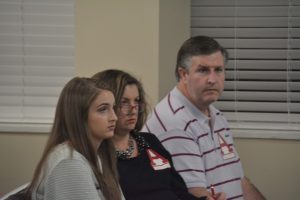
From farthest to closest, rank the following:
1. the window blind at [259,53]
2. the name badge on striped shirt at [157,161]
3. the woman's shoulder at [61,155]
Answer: the window blind at [259,53], the name badge on striped shirt at [157,161], the woman's shoulder at [61,155]

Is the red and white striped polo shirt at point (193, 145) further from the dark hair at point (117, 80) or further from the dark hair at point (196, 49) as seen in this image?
the dark hair at point (117, 80)

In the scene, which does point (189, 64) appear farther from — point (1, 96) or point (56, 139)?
point (1, 96)

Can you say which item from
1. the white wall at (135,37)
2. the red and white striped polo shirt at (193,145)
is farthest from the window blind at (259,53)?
the red and white striped polo shirt at (193,145)

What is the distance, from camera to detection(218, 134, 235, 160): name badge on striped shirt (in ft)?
8.03

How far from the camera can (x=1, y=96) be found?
3.63m

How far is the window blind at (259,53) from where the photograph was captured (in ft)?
11.5

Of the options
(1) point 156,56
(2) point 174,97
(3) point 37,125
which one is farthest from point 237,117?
(3) point 37,125

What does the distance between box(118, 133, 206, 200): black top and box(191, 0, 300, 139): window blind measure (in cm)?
136

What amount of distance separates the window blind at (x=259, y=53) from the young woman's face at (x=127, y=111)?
151cm

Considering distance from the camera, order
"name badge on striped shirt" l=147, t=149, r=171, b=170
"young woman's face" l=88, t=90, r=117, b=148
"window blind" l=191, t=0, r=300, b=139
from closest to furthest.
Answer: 1. "young woman's face" l=88, t=90, r=117, b=148
2. "name badge on striped shirt" l=147, t=149, r=171, b=170
3. "window blind" l=191, t=0, r=300, b=139

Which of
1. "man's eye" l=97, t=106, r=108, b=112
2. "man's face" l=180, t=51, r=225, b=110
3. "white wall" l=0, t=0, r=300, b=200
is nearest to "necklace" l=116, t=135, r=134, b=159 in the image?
"man's eye" l=97, t=106, r=108, b=112

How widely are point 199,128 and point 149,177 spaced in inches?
15.5

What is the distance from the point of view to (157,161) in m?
2.20

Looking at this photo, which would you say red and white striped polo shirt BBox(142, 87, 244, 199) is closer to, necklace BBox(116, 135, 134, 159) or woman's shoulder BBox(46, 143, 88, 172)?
necklace BBox(116, 135, 134, 159)
